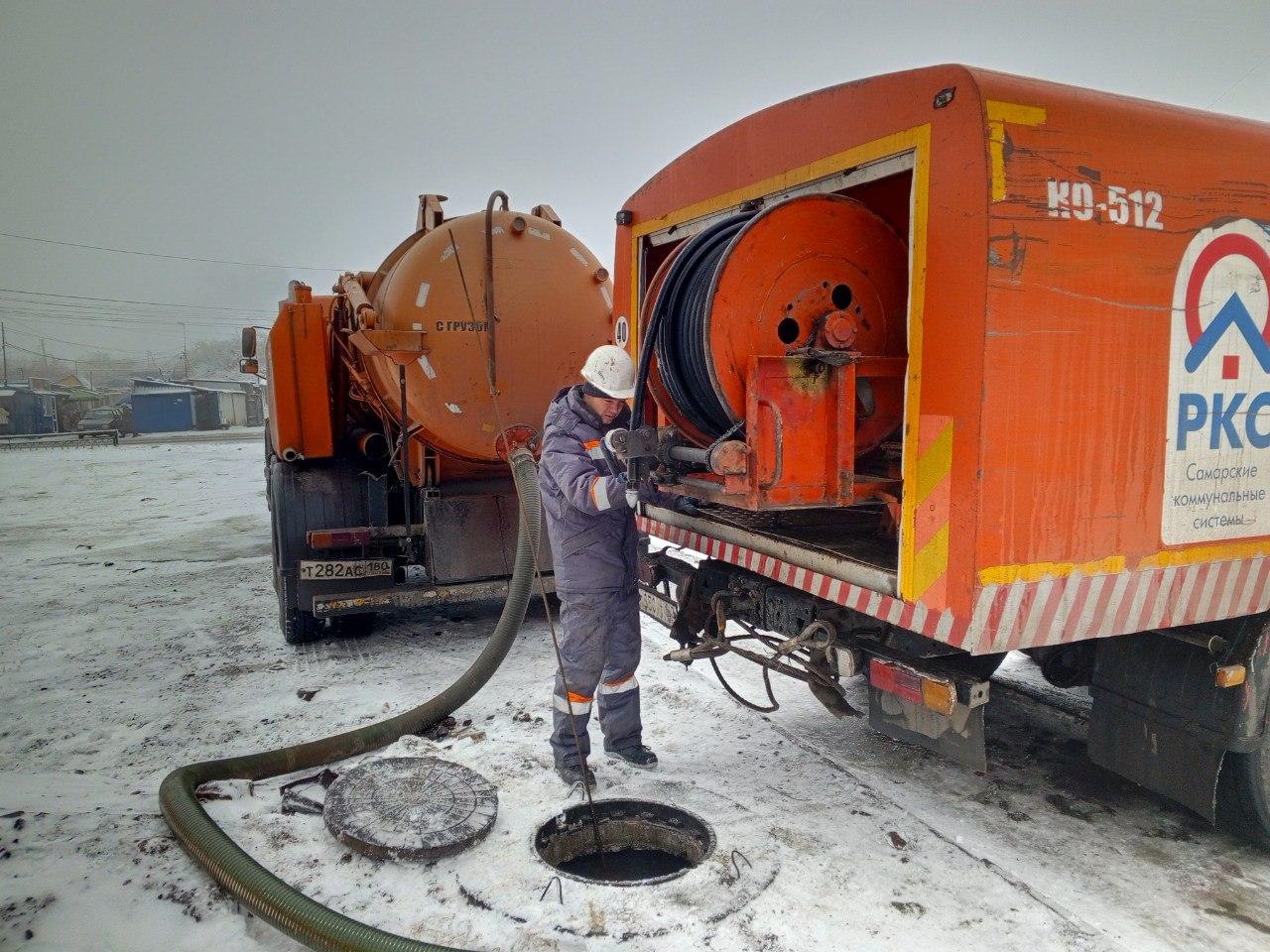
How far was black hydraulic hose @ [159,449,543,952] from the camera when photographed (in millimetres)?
2529

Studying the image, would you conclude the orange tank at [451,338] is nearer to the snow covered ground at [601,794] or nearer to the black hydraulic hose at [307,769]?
the black hydraulic hose at [307,769]

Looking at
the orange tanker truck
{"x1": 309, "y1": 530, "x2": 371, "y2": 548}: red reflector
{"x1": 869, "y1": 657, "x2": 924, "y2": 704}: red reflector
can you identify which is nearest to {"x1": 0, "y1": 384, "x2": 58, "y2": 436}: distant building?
the orange tanker truck

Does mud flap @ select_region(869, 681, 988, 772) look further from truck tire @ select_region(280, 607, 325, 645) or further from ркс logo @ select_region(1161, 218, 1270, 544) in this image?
truck tire @ select_region(280, 607, 325, 645)

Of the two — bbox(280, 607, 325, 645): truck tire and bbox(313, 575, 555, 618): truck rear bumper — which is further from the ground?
bbox(313, 575, 555, 618): truck rear bumper

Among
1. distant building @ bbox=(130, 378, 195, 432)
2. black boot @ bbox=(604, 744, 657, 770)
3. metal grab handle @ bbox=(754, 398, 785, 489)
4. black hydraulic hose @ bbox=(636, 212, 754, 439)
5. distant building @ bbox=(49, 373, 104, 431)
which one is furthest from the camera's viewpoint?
distant building @ bbox=(49, 373, 104, 431)

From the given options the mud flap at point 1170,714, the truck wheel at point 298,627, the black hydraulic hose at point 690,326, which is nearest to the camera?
the mud flap at point 1170,714

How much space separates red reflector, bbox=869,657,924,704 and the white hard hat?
1540 millimetres

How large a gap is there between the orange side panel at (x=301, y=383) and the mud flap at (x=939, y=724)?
4.39m

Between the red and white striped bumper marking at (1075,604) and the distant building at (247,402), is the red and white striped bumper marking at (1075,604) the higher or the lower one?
the lower one

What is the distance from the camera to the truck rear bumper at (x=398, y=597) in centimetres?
575

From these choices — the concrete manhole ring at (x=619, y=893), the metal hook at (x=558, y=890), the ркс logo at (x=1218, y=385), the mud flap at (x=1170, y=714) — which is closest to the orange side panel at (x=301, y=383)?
the concrete manhole ring at (x=619, y=893)

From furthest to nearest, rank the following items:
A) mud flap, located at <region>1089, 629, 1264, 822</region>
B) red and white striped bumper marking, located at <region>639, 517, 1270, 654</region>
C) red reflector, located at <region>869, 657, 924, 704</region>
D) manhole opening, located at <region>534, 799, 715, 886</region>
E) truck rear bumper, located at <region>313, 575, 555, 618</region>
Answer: truck rear bumper, located at <region>313, 575, 555, 618</region>, manhole opening, located at <region>534, 799, 715, 886</region>, mud flap, located at <region>1089, 629, 1264, 822</region>, red reflector, located at <region>869, 657, 924, 704</region>, red and white striped bumper marking, located at <region>639, 517, 1270, 654</region>

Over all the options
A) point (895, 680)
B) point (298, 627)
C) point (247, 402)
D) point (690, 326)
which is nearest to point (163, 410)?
point (247, 402)

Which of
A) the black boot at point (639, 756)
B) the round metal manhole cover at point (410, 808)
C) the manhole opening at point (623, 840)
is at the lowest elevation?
the manhole opening at point (623, 840)
